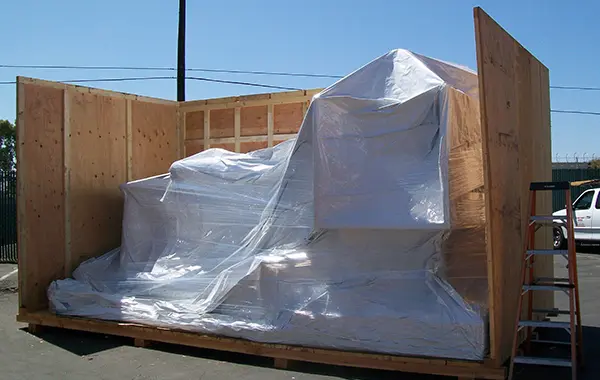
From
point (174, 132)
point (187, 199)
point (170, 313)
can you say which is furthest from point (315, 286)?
point (174, 132)

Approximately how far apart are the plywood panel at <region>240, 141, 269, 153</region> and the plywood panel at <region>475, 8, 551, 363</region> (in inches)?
158

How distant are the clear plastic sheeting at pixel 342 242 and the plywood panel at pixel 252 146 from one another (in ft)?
6.35

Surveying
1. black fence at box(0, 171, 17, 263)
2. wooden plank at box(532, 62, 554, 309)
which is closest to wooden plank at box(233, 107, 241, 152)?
wooden plank at box(532, 62, 554, 309)

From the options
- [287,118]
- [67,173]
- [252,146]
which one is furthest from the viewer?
[252,146]

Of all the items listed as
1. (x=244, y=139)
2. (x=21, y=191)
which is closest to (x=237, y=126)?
(x=244, y=139)

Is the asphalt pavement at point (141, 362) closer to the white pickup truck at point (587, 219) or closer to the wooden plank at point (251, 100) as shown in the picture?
the wooden plank at point (251, 100)

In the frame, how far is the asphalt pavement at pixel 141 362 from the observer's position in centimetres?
562

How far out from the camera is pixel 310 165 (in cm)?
646

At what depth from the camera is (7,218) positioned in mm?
15078

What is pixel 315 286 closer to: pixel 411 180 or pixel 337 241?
pixel 337 241

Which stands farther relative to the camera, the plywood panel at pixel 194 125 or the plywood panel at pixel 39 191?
the plywood panel at pixel 194 125

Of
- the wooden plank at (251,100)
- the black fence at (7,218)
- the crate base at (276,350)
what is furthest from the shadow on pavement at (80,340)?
the black fence at (7,218)

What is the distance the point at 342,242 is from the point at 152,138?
4570mm

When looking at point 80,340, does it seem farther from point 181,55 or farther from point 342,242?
point 181,55
